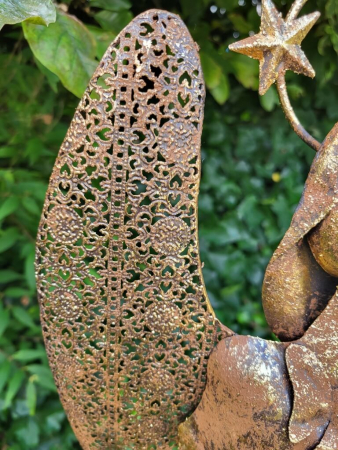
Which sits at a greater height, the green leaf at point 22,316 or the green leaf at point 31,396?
the green leaf at point 22,316

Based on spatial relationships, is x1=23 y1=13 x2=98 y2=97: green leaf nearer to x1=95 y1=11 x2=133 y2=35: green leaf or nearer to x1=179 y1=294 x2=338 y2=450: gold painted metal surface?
x1=95 y1=11 x2=133 y2=35: green leaf

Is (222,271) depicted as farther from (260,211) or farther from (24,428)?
(24,428)

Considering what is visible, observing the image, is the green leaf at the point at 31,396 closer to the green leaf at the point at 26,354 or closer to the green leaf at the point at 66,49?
the green leaf at the point at 26,354

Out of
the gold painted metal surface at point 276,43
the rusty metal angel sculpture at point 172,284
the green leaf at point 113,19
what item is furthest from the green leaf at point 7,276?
the gold painted metal surface at point 276,43

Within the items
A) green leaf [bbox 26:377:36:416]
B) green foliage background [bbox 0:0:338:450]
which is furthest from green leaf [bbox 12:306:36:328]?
green leaf [bbox 26:377:36:416]

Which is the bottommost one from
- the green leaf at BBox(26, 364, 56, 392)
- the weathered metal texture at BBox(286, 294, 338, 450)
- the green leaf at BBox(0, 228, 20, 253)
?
the green leaf at BBox(26, 364, 56, 392)


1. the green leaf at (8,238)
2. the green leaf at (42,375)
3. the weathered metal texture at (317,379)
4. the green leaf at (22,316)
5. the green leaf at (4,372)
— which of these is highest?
the weathered metal texture at (317,379)
